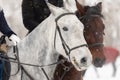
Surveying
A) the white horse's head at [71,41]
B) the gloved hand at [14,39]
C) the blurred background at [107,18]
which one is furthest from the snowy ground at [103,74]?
the white horse's head at [71,41]

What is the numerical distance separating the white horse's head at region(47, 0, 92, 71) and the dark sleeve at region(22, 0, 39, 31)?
1220 mm

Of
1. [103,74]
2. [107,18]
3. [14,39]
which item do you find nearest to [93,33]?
[14,39]

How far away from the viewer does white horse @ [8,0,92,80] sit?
5039 millimetres

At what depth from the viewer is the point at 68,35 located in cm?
509

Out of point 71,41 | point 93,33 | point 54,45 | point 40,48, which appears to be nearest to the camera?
point 71,41

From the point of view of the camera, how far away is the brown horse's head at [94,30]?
629cm

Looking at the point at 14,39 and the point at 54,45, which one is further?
the point at 14,39

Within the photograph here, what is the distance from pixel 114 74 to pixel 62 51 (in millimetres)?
9526

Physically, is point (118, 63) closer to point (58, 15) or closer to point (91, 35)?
point (91, 35)

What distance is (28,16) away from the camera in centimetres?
648

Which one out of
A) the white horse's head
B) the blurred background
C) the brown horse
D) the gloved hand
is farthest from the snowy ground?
the white horse's head

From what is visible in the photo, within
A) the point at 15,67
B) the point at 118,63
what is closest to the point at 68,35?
the point at 15,67

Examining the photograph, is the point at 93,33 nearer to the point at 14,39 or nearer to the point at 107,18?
the point at 14,39

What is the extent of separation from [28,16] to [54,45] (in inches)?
53.9
